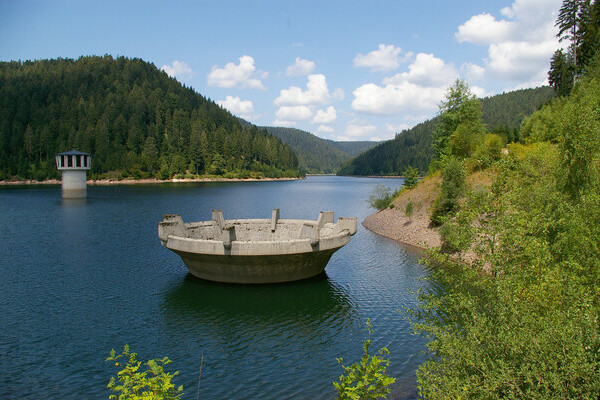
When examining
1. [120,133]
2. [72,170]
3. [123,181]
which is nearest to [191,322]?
[72,170]

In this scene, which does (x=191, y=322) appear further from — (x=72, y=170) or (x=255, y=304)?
(x=72, y=170)

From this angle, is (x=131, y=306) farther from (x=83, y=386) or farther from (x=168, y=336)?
(x=83, y=386)

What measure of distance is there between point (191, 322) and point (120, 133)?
6518 inches

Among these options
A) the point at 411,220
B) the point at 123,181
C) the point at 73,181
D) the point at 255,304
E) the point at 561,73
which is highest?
the point at 561,73

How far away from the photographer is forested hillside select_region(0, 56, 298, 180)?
483ft

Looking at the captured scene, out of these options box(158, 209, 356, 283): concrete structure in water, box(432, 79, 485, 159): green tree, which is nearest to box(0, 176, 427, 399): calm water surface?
box(158, 209, 356, 283): concrete structure in water

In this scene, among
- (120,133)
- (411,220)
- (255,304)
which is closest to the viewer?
(255,304)

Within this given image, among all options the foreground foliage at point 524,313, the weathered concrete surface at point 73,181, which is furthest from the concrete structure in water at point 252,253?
the weathered concrete surface at point 73,181

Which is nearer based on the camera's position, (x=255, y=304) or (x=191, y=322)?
(x=191, y=322)

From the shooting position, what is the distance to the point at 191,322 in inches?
619

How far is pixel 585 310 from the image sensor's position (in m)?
6.72

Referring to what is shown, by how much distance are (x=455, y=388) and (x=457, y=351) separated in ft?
1.92

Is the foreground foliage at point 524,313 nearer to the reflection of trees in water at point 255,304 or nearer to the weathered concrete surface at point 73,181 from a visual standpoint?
the reflection of trees in water at point 255,304

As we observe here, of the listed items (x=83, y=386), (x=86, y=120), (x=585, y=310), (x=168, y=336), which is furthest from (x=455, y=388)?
(x=86, y=120)
